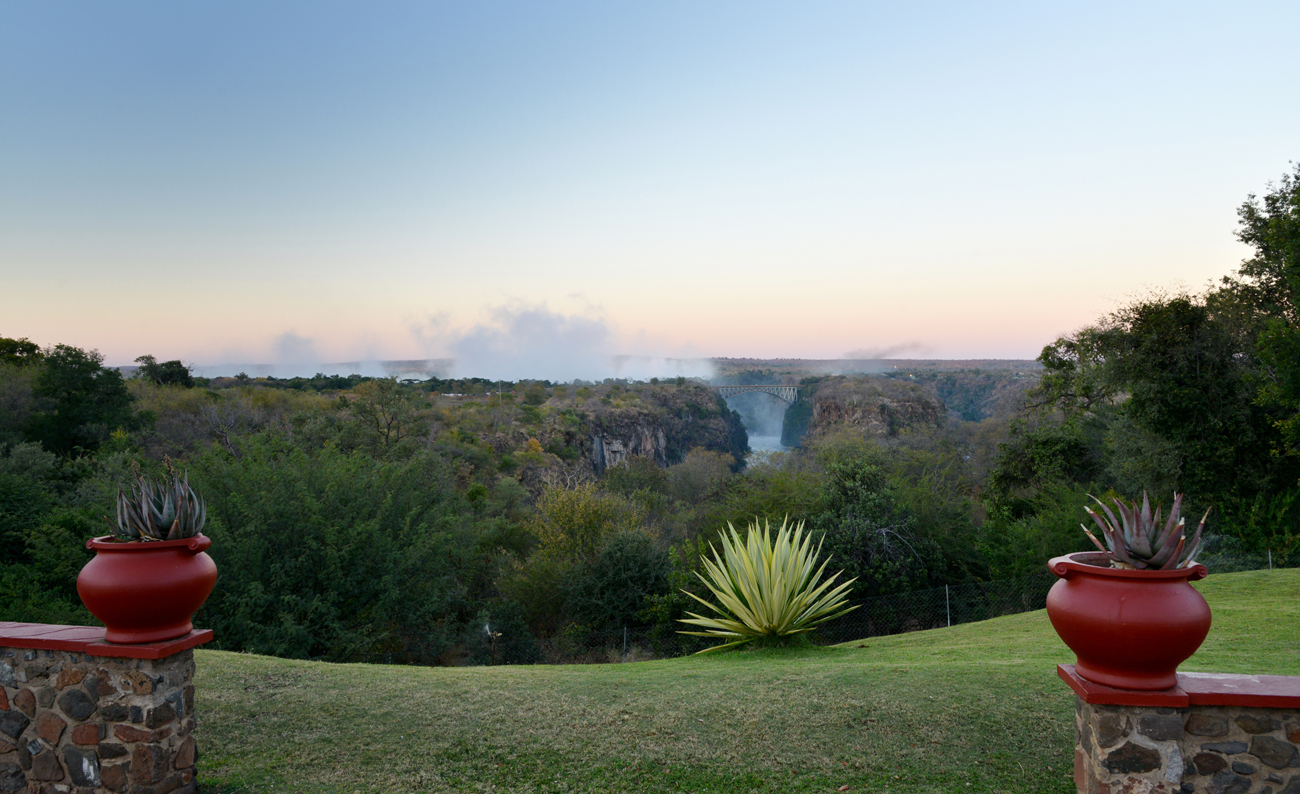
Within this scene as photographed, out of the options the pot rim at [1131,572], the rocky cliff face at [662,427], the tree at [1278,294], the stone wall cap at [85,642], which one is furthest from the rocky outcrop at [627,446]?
the pot rim at [1131,572]

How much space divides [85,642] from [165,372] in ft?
145

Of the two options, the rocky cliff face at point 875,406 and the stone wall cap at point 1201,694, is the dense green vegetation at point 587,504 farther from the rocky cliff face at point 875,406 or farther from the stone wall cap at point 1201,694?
the rocky cliff face at point 875,406

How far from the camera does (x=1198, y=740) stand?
3.24 meters

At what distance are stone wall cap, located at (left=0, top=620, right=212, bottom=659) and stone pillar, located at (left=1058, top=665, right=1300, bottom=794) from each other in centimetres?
480

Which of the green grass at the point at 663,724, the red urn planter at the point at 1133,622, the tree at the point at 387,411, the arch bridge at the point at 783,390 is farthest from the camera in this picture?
the arch bridge at the point at 783,390

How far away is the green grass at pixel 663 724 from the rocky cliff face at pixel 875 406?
167ft

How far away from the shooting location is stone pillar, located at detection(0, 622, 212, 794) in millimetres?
3988

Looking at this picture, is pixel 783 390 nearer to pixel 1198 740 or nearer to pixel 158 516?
pixel 1198 740

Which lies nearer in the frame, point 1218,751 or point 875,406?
point 1218,751

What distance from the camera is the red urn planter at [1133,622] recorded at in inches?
120

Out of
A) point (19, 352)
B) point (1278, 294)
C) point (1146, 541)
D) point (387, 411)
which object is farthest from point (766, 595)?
point (19, 352)

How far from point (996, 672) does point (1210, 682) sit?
376cm

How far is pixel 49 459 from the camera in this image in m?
17.9

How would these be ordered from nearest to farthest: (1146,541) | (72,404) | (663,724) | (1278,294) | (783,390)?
1. (1146,541)
2. (663,724)
3. (1278,294)
4. (72,404)
5. (783,390)
